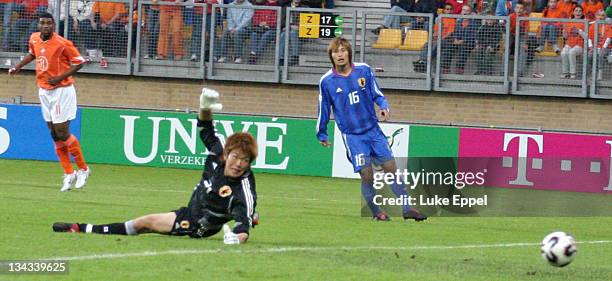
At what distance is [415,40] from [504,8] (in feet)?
5.75

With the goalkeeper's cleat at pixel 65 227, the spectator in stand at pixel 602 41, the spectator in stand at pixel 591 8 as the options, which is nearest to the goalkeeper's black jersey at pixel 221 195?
the goalkeeper's cleat at pixel 65 227

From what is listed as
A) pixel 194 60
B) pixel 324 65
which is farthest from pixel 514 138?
pixel 194 60

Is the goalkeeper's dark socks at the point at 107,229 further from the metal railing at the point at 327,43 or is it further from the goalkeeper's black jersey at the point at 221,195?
the metal railing at the point at 327,43

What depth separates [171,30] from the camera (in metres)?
25.8

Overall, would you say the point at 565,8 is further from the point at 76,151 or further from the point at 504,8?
the point at 76,151

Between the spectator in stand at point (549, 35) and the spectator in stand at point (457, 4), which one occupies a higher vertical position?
the spectator in stand at point (457, 4)

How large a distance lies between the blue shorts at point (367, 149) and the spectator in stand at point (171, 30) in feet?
36.7

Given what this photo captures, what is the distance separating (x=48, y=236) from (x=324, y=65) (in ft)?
48.4

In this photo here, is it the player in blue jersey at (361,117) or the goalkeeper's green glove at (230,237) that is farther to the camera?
the player in blue jersey at (361,117)

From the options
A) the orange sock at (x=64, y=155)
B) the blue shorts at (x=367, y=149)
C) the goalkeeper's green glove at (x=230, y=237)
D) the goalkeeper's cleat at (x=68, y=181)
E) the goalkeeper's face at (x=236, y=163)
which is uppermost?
the goalkeeper's face at (x=236, y=163)

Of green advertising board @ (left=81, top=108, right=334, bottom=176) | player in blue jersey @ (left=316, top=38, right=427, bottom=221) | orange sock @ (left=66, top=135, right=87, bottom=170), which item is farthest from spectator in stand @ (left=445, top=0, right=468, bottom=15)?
player in blue jersey @ (left=316, top=38, right=427, bottom=221)

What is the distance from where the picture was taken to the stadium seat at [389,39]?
2492cm

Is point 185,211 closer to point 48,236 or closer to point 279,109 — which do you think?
point 48,236

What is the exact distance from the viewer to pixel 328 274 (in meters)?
9.65
